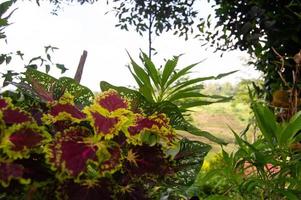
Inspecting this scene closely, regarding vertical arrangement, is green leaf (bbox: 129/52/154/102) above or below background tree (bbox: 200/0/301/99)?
below

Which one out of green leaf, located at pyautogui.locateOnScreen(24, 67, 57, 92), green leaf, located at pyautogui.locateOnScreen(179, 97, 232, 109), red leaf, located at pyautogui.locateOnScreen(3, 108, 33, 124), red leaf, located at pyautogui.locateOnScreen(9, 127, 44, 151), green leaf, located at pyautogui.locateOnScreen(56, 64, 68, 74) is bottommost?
red leaf, located at pyautogui.locateOnScreen(9, 127, 44, 151)

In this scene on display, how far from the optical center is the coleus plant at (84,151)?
37 cm

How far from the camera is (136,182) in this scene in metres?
0.43

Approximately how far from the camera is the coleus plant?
1.22 ft

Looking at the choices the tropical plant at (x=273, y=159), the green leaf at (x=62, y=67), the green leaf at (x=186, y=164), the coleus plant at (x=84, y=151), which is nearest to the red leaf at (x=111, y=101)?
the coleus plant at (x=84, y=151)

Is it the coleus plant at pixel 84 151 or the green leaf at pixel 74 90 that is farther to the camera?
the green leaf at pixel 74 90

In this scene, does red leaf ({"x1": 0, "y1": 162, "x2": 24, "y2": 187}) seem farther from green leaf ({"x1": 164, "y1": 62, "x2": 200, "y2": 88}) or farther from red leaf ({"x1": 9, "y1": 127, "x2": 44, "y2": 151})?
green leaf ({"x1": 164, "y1": 62, "x2": 200, "y2": 88})

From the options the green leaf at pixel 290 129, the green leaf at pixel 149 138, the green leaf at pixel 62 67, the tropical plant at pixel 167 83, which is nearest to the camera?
the green leaf at pixel 149 138

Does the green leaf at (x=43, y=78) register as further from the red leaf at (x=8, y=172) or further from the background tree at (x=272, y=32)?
the background tree at (x=272, y=32)

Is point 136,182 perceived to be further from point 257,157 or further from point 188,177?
point 257,157

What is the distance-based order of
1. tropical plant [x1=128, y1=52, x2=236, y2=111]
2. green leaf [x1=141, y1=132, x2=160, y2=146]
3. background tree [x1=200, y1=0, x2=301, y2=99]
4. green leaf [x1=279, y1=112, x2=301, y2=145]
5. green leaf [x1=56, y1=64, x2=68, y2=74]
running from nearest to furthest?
green leaf [x1=141, y1=132, x2=160, y2=146], tropical plant [x1=128, y1=52, x2=236, y2=111], green leaf [x1=279, y1=112, x2=301, y2=145], green leaf [x1=56, y1=64, x2=68, y2=74], background tree [x1=200, y1=0, x2=301, y2=99]

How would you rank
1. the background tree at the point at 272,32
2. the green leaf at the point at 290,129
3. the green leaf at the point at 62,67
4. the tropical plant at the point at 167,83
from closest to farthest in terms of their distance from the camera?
the tropical plant at the point at 167,83 < the green leaf at the point at 290,129 < the green leaf at the point at 62,67 < the background tree at the point at 272,32

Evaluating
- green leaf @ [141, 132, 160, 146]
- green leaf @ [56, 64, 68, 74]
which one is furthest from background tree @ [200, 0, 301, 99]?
green leaf @ [141, 132, 160, 146]

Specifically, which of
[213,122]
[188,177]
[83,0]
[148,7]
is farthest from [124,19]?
[213,122]
